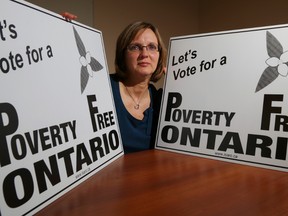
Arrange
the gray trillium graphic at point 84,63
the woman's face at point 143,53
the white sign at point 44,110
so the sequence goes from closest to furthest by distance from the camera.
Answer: the white sign at point 44,110 < the gray trillium graphic at point 84,63 < the woman's face at point 143,53

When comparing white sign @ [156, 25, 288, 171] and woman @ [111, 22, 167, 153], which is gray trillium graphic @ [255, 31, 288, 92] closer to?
white sign @ [156, 25, 288, 171]

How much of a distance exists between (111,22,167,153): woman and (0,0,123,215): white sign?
0.87 ft

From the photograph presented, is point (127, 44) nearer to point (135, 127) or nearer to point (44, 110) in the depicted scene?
point (135, 127)

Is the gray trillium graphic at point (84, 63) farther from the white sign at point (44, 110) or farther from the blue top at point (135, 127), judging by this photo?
the blue top at point (135, 127)

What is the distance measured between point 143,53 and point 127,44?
0.24ft

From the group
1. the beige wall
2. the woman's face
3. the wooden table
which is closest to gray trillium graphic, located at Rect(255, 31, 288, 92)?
the wooden table

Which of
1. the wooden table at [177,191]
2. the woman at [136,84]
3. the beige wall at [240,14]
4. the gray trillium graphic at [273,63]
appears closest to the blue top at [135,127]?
the woman at [136,84]

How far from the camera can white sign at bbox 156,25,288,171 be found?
2.81ft

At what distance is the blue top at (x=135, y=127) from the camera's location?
1138 mm

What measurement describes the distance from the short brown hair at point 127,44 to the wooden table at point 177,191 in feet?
1.40

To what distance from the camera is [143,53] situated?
1.13m

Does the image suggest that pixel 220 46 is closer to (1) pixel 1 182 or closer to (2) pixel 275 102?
(2) pixel 275 102

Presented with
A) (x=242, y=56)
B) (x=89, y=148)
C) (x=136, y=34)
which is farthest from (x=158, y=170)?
(x=136, y=34)

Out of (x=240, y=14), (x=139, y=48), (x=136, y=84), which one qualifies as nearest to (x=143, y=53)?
(x=139, y=48)
